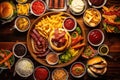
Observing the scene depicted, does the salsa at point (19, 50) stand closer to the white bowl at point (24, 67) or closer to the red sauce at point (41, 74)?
the white bowl at point (24, 67)

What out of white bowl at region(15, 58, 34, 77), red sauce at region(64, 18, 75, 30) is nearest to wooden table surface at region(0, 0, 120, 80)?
white bowl at region(15, 58, 34, 77)

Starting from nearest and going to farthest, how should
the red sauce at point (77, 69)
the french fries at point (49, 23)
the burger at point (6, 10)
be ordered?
1. the red sauce at point (77, 69)
2. the french fries at point (49, 23)
3. the burger at point (6, 10)

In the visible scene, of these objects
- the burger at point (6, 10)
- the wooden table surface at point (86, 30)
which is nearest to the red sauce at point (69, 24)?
the wooden table surface at point (86, 30)

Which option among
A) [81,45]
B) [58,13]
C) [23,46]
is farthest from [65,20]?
[23,46]

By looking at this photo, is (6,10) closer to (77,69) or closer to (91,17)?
(91,17)

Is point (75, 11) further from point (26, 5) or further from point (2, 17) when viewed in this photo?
point (2, 17)

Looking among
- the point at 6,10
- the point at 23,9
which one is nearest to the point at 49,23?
the point at 23,9
